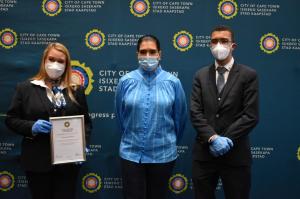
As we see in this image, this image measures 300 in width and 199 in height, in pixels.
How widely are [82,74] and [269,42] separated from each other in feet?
5.78

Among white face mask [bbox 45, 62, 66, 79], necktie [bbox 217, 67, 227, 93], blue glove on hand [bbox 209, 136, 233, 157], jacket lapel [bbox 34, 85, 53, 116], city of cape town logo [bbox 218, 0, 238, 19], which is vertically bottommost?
blue glove on hand [bbox 209, 136, 233, 157]

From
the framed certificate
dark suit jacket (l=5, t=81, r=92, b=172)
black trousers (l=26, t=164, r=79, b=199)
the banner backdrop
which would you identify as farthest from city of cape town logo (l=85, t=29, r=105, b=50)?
black trousers (l=26, t=164, r=79, b=199)

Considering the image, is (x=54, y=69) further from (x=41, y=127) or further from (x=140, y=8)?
(x=140, y=8)

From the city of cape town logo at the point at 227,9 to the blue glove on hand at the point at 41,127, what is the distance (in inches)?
73.0

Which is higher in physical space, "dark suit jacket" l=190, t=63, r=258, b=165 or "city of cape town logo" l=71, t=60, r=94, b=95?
"city of cape town logo" l=71, t=60, r=94, b=95

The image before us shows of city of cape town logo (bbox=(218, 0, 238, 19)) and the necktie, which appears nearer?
the necktie

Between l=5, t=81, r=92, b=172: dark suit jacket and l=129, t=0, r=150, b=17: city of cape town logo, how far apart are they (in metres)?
1.19

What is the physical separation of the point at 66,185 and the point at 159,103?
845 millimetres

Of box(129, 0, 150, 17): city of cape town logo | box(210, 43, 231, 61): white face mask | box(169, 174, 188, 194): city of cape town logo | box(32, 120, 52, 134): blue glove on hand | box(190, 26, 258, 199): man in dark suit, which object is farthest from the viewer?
box(169, 174, 188, 194): city of cape town logo

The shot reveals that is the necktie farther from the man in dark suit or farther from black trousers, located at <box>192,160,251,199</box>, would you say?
black trousers, located at <box>192,160,251,199</box>

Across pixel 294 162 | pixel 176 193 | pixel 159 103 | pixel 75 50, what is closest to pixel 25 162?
pixel 159 103

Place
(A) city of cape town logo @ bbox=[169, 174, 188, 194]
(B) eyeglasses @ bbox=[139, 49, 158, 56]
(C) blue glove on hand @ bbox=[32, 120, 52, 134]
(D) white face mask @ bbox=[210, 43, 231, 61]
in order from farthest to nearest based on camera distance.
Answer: (A) city of cape town logo @ bbox=[169, 174, 188, 194] → (B) eyeglasses @ bbox=[139, 49, 158, 56] → (D) white face mask @ bbox=[210, 43, 231, 61] → (C) blue glove on hand @ bbox=[32, 120, 52, 134]

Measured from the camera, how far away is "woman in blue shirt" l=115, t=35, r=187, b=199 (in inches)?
89.7

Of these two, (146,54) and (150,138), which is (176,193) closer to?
(150,138)
